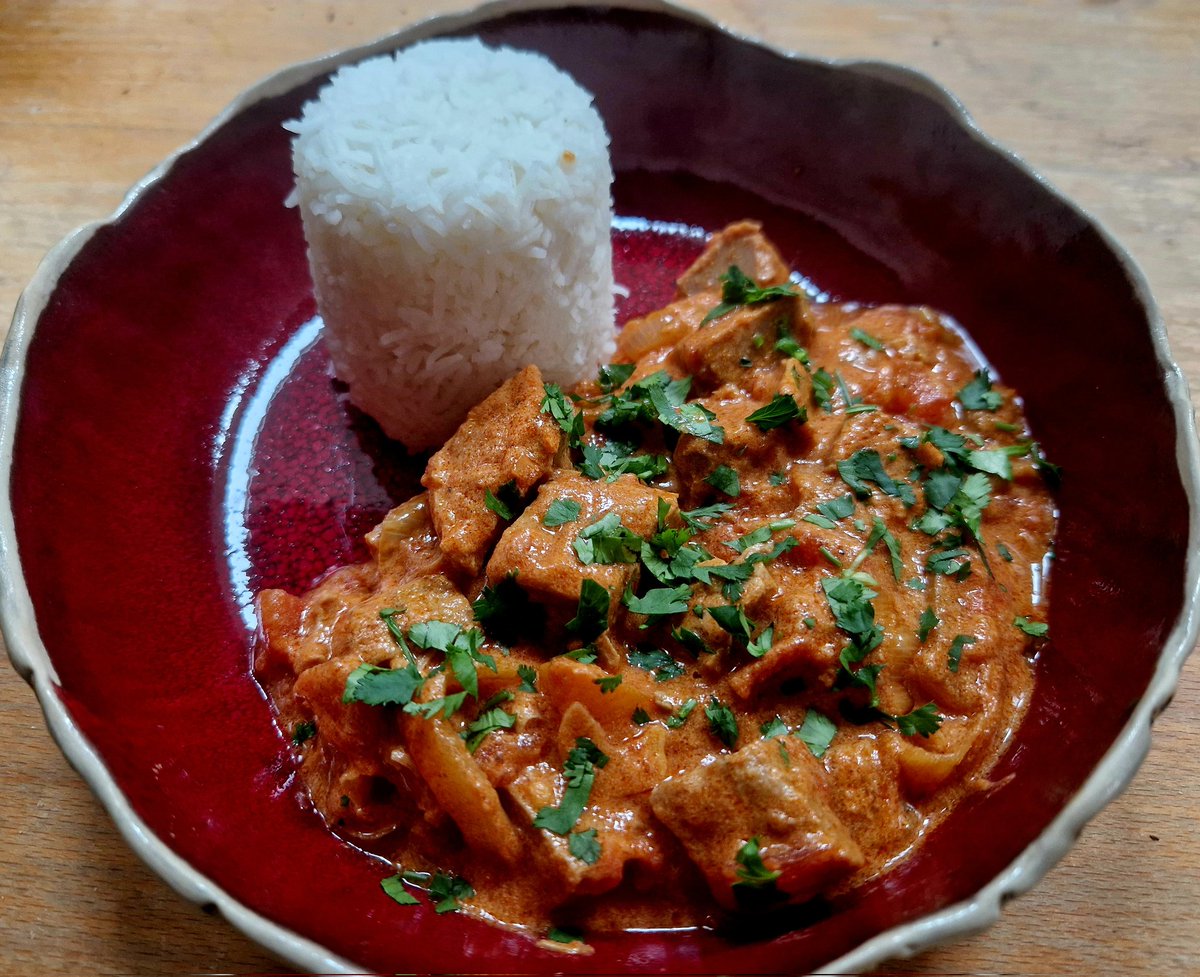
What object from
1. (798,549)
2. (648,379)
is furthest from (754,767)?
(648,379)

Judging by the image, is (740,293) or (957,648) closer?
(957,648)

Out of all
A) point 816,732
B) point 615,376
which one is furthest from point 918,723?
point 615,376

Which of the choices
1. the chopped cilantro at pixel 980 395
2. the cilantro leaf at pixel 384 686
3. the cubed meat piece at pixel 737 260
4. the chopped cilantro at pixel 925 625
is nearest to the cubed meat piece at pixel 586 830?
the cilantro leaf at pixel 384 686

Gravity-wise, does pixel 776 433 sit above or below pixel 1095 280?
below

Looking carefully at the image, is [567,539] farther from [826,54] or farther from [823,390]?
[826,54]

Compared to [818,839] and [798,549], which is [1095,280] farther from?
[818,839]

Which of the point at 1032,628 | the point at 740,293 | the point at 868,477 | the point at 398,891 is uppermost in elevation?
the point at 740,293
